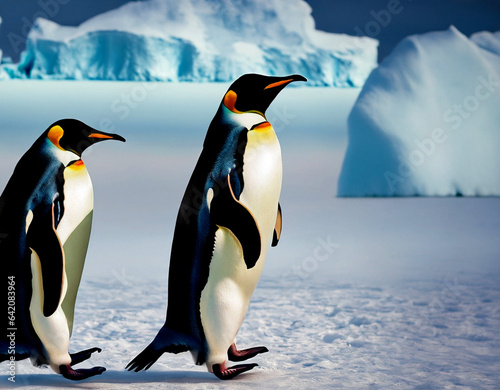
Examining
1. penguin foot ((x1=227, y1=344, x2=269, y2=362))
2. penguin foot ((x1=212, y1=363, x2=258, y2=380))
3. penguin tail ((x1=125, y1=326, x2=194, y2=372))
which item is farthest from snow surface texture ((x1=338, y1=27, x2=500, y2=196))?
penguin tail ((x1=125, y1=326, x2=194, y2=372))

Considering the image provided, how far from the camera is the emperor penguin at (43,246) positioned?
6.07ft

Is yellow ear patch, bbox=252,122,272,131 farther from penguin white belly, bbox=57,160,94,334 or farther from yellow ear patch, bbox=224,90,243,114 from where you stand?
penguin white belly, bbox=57,160,94,334

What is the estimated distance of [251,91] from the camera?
1995 millimetres

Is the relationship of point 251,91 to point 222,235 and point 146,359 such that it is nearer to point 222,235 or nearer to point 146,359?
point 222,235

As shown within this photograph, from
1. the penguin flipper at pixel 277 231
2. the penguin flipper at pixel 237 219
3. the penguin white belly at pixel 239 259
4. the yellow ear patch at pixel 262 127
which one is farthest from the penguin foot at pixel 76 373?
the yellow ear patch at pixel 262 127

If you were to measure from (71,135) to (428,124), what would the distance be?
14.9ft

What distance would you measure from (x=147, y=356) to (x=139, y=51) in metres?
7.84

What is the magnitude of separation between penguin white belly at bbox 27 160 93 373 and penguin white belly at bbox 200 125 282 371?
382 millimetres

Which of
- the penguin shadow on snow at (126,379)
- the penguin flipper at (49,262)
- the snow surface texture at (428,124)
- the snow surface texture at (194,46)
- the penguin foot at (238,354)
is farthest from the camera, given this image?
the snow surface texture at (194,46)

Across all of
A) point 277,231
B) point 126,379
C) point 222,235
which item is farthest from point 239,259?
point 126,379

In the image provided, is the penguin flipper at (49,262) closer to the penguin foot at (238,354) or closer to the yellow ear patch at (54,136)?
the yellow ear patch at (54,136)

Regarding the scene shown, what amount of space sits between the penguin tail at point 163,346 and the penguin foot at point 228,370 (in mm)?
96

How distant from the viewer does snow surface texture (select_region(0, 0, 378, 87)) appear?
→ 30.2ft

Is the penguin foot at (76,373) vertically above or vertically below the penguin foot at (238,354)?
above
